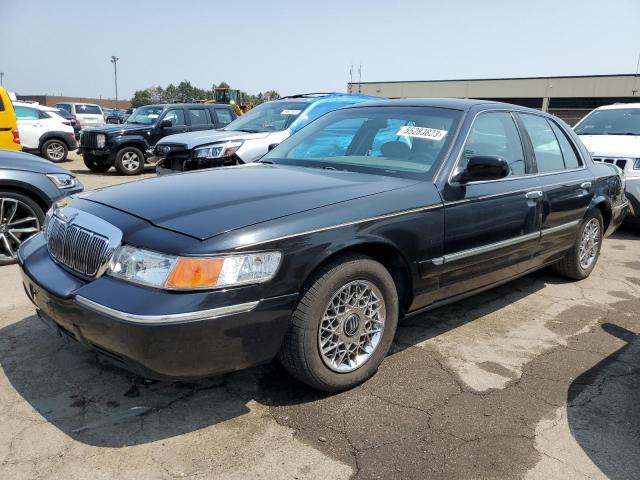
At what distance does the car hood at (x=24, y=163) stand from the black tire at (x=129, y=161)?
23.9 feet

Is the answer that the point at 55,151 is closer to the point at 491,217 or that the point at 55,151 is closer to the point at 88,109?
the point at 88,109

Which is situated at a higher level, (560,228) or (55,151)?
(560,228)

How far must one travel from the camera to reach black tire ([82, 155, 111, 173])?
12.7 metres

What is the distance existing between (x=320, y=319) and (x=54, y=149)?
14445 millimetres

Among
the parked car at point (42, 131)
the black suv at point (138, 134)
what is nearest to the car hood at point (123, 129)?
the black suv at point (138, 134)

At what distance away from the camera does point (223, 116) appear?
13477 millimetres

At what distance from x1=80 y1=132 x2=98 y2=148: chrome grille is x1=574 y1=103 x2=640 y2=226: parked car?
10.3 meters

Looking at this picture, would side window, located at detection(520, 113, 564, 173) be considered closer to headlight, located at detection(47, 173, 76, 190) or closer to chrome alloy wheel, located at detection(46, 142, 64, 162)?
headlight, located at detection(47, 173, 76, 190)

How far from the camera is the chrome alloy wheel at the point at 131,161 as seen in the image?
12.7 meters

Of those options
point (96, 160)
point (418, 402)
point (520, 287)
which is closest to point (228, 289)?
point (418, 402)

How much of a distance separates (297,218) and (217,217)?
386 mm

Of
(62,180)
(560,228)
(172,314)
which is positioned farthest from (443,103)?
(62,180)

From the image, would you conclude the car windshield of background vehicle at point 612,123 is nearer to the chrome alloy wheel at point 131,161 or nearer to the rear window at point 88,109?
the chrome alloy wheel at point 131,161

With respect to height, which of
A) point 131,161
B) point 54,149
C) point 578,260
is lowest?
point 578,260
